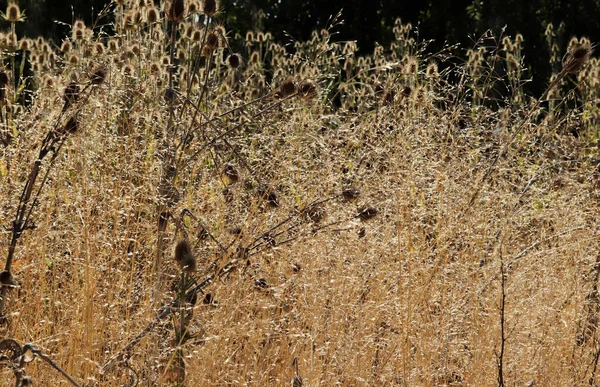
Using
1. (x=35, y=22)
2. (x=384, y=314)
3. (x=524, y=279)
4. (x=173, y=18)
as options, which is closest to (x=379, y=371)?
(x=384, y=314)

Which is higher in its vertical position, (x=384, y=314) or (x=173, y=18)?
(x=173, y=18)

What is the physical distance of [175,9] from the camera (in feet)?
7.36

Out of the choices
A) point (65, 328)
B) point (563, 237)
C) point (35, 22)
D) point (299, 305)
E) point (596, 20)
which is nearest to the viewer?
point (65, 328)

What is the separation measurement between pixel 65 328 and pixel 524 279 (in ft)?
4.28

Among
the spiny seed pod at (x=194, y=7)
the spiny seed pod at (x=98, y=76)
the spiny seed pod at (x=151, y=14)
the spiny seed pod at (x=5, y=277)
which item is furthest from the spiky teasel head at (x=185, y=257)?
the spiny seed pod at (x=151, y=14)

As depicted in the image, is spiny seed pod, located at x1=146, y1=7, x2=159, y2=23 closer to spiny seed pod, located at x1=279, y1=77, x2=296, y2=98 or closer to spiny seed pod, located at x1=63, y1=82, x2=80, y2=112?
spiny seed pod, located at x1=63, y1=82, x2=80, y2=112

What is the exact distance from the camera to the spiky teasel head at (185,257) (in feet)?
5.93

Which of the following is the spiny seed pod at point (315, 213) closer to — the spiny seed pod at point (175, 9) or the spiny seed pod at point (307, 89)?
the spiny seed pod at point (307, 89)

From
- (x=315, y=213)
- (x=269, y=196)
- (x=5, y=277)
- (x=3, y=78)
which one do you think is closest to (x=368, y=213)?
(x=315, y=213)

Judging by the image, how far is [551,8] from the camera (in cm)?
1431

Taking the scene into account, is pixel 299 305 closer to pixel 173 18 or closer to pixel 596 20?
pixel 173 18

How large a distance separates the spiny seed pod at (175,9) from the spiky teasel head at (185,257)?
2.26ft

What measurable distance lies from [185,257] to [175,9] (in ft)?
2.49

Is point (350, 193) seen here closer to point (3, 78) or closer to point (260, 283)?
point (260, 283)
